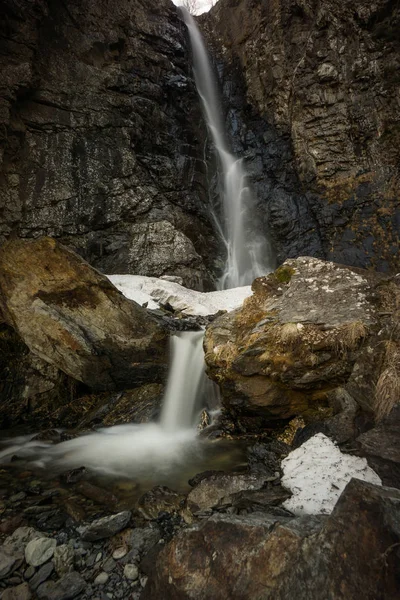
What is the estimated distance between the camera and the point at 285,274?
617 centimetres

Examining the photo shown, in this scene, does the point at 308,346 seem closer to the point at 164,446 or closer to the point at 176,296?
the point at 164,446

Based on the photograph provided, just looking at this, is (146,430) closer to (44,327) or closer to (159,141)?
(44,327)

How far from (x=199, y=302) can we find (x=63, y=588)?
32.7 feet

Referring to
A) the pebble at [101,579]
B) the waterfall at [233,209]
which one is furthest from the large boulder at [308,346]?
the waterfall at [233,209]

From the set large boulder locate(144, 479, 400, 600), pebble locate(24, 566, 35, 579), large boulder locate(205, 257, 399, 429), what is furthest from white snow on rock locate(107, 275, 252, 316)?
large boulder locate(144, 479, 400, 600)

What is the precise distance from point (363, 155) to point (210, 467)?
1738 cm

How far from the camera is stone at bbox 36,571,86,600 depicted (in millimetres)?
2311

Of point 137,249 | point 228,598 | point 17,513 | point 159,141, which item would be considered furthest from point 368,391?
point 159,141

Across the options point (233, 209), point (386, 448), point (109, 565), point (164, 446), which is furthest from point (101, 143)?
point (386, 448)

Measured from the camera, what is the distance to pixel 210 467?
4445 millimetres

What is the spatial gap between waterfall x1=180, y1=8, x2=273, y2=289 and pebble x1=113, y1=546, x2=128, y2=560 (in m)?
14.7

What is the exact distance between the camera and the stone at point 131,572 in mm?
2453

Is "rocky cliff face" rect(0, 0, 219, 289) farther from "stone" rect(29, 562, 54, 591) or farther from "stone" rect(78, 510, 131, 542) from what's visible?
"stone" rect(29, 562, 54, 591)

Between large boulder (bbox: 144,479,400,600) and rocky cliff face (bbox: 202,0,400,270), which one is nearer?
large boulder (bbox: 144,479,400,600)
